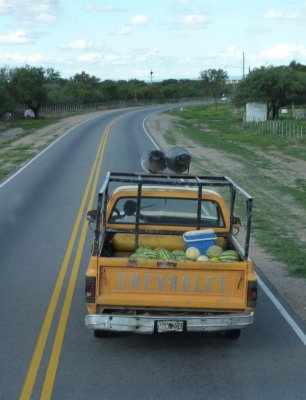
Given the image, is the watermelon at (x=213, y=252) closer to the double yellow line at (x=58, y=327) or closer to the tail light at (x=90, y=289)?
the tail light at (x=90, y=289)

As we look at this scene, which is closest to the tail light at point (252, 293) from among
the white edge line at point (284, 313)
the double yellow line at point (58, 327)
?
the white edge line at point (284, 313)

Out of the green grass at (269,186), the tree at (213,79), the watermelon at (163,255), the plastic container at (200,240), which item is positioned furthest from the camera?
the tree at (213,79)

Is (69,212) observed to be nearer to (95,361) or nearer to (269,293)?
(269,293)

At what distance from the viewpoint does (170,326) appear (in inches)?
293

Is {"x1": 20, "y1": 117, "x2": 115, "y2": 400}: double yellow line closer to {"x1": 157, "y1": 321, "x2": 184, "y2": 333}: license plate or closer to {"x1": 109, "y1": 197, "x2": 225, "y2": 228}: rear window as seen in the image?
{"x1": 157, "y1": 321, "x2": 184, "y2": 333}: license plate

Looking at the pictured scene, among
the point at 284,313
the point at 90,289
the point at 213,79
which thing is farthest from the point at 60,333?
the point at 213,79

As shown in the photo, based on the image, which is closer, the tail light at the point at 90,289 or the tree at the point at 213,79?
the tail light at the point at 90,289

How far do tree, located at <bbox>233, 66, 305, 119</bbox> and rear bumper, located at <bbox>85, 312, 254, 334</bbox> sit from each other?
192ft

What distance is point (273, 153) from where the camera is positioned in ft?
124

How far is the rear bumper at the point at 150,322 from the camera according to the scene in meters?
7.40

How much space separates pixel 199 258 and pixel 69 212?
31.8 feet

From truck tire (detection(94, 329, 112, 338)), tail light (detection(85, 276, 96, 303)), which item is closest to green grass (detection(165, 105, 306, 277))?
truck tire (detection(94, 329, 112, 338))

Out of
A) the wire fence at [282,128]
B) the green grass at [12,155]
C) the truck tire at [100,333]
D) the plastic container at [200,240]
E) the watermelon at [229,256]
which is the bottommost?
the green grass at [12,155]

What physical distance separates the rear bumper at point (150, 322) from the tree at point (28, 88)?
75.8 m
